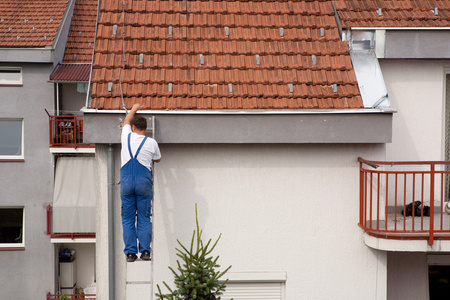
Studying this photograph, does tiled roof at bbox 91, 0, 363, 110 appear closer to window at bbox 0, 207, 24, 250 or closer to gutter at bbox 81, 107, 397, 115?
gutter at bbox 81, 107, 397, 115

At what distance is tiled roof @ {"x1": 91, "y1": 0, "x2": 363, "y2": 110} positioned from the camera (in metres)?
8.37

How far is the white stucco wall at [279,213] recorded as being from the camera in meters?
8.31

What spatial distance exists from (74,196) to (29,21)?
708 centimetres

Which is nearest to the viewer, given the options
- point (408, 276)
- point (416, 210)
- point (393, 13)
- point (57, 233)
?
point (416, 210)

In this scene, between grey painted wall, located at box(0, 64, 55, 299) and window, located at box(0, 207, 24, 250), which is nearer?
grey painted wall, located at box(0, 64, 55, 299)

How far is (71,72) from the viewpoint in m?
24.5

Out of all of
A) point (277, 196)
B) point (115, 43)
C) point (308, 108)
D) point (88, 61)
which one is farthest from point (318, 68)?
point (88, 61)

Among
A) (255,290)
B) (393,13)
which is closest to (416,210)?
(255,290)

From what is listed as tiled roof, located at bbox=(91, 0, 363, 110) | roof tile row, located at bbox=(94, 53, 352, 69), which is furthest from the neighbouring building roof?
roof tile row, located at bbox=(94, 53, 352, 69)

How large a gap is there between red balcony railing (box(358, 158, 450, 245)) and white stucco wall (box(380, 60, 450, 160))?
450mm

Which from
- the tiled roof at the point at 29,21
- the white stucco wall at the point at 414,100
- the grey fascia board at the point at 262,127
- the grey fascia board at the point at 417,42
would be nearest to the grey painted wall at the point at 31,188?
the tiled roof at the point at 29,21

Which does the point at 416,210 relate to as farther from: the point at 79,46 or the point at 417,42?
the point at 79,46

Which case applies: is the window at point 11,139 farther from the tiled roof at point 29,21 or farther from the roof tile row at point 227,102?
the roof tile row at point 227,102

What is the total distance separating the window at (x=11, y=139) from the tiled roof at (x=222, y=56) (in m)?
17.6
